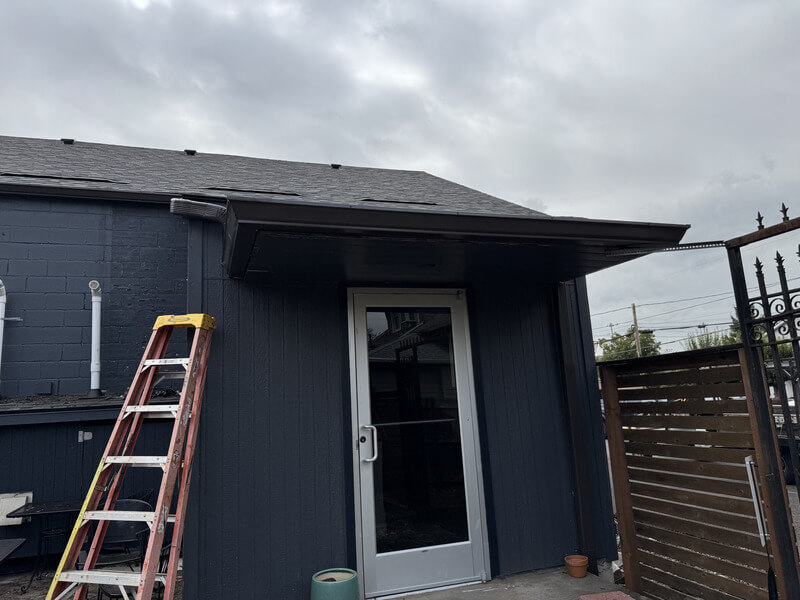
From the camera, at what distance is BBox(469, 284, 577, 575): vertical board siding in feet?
11.1

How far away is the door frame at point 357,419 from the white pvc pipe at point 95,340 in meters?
3.10

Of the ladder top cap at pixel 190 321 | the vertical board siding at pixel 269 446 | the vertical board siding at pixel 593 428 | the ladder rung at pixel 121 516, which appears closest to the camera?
the ladder rung at pixel 121 516

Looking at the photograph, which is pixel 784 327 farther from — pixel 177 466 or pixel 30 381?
pixel 30 381

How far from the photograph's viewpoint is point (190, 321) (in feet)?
8.98

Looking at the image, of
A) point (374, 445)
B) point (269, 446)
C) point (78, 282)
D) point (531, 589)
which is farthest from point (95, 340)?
point (531, 589)

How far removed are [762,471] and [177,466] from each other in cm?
293

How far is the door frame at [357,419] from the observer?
3.07 meters

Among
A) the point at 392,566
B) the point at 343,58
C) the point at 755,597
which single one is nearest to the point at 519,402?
the point at 392,566

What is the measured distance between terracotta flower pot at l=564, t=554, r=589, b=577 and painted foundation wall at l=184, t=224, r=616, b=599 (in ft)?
0.53

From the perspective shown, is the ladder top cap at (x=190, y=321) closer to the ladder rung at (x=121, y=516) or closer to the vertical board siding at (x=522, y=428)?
the ladder rung at (x=121, y=516)

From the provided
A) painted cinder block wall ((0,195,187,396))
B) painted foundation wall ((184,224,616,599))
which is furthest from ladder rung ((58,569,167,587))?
painted cinder block wall ((0,195,187,396))

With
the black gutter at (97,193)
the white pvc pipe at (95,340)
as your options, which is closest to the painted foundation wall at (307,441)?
the black gutter at (97,193)

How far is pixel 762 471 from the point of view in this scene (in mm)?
2408

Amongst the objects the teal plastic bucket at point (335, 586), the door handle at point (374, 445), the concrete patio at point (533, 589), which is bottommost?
the concrete patio at point (533, 589)
